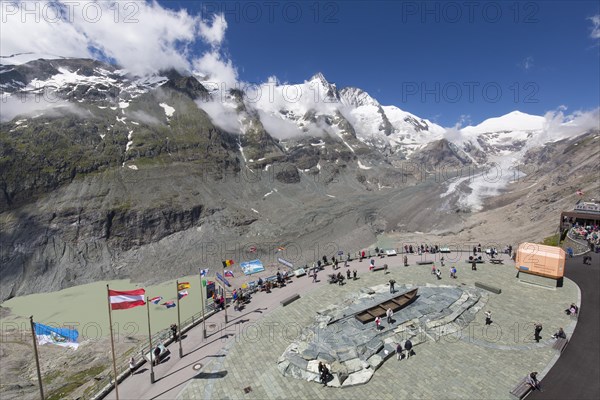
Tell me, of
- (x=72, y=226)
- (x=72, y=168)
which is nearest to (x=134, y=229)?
(x=72, y=226)

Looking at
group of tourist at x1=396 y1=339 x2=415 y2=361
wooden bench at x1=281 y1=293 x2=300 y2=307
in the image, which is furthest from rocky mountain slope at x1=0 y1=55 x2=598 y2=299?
group of tourist at x1=396 y1=339 x2=415 y2=361

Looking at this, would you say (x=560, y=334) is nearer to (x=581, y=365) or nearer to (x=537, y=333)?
(x=537, y=333)

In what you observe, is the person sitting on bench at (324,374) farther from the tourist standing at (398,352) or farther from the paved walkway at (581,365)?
the paved walkway at (581,365)

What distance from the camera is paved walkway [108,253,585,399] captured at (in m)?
19.0

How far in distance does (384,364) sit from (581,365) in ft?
39.9

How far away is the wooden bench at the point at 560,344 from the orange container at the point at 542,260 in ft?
36.4

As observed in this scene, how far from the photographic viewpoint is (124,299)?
1861cm

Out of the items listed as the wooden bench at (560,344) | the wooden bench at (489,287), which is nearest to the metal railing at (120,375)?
the wooden bench at (560,344)

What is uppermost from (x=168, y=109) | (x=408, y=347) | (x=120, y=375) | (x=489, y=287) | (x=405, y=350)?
(x=168, y=109)

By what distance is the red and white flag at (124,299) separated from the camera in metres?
18.2

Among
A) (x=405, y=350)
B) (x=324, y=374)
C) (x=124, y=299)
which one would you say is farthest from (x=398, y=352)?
(x=124, y=299)

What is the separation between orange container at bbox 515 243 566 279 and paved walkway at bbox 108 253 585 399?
170 cm

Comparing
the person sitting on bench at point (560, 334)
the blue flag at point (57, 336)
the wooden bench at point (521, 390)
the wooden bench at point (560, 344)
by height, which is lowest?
the wooden bench at point (521, 390)

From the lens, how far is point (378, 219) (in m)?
94.8
